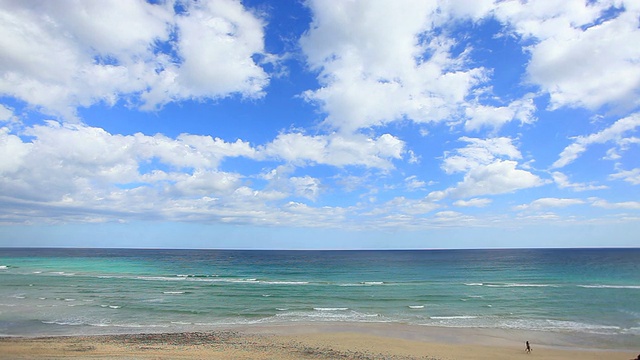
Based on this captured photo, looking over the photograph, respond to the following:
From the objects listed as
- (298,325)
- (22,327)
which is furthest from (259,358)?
(22,327)

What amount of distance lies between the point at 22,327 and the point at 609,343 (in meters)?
38.8

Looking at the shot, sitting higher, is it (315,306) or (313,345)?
(313,345)

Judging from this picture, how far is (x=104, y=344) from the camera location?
2058cm

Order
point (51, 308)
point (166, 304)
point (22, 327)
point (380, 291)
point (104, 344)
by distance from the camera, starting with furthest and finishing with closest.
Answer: point (380, 291) < point (166, 304) < point (51, 308) < point (22, 327) < point (104, 344)

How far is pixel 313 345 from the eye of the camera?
21219 millimetres

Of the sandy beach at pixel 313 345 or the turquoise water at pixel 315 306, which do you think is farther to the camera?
the turquoise water at pixel 315 306

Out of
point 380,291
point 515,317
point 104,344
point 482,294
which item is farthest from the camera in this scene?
point 380,291

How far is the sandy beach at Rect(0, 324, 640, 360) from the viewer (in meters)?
18.8

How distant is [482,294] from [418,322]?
1656 cm

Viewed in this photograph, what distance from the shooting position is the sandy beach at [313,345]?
61.7 ft

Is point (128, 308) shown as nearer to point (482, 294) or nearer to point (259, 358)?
point (259, 358)

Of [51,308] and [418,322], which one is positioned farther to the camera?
[51,308]

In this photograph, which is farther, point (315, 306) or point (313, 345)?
point (315, 306)

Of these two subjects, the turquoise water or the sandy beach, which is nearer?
the sandy beach
